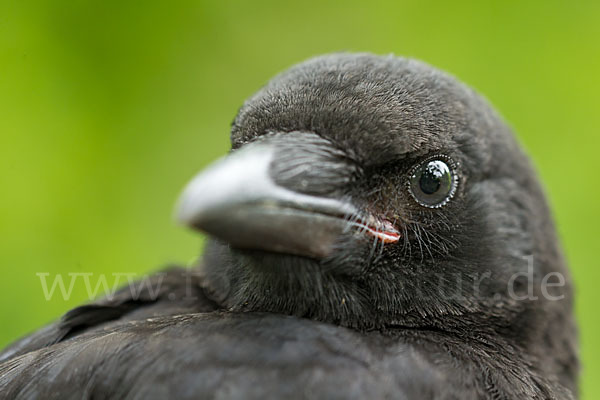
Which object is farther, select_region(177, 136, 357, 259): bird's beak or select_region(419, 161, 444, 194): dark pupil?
select_region(419, 161, 444, 194): dark pupil

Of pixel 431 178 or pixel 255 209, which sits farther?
pixel 431 178

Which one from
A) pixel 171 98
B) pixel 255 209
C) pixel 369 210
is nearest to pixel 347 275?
pixel 369 210

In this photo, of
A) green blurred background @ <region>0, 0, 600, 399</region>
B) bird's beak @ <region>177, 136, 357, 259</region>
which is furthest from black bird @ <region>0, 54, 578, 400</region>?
green blurred background @ <region>0, 0, 600, 399</region>

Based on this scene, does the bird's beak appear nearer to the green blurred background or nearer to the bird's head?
the bird's head

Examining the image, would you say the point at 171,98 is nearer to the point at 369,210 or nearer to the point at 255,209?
the point at 369,210

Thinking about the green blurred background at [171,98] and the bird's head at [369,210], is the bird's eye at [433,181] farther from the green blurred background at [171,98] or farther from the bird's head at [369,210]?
the green blurred background at [171,98]

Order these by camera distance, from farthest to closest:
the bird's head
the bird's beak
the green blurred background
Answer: the green blurred background
the bird's head
the bird's beak

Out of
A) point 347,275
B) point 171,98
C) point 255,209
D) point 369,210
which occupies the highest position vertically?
point 171,98

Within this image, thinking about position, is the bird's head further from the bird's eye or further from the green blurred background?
the green blurred background

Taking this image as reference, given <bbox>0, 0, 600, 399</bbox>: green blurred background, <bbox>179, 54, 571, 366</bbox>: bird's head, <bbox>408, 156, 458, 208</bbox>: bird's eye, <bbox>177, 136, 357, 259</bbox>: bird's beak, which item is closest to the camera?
<bbox>177, 136, 357, 259</bbox>: bird's beak
